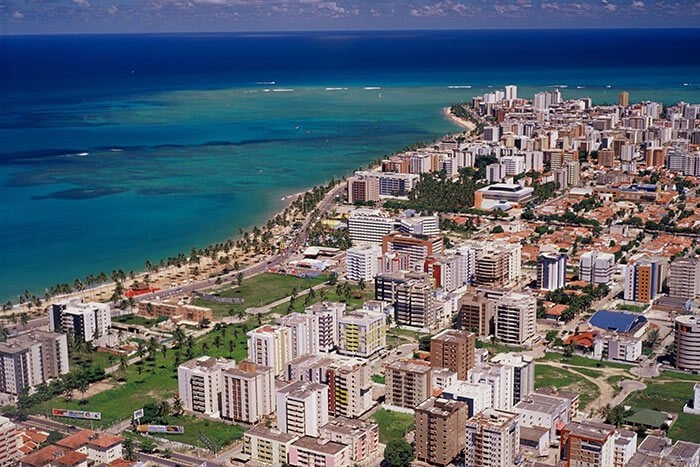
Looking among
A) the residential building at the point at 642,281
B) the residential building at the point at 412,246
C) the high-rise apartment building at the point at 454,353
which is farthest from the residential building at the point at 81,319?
the residential building at the point at 642,281

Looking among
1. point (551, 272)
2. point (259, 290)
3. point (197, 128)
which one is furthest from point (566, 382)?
point (197, 128)

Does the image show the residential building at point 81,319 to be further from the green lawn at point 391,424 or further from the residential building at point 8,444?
the green lawn at point 391,424

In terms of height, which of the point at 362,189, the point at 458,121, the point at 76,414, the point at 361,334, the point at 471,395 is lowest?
the point at 76,414

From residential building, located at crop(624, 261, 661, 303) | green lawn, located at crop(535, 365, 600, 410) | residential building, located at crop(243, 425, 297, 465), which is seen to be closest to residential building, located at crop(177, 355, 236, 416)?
residential building, located at crop(243, 425, 297, 465)

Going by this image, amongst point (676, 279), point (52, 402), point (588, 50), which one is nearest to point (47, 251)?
point (52, 402)

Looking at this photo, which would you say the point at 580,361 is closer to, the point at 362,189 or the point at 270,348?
the point at 270,348

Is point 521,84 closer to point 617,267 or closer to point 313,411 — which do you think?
point 617,267

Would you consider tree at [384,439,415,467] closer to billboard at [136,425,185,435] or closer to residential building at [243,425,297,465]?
residential building at [243,425,297,465]
